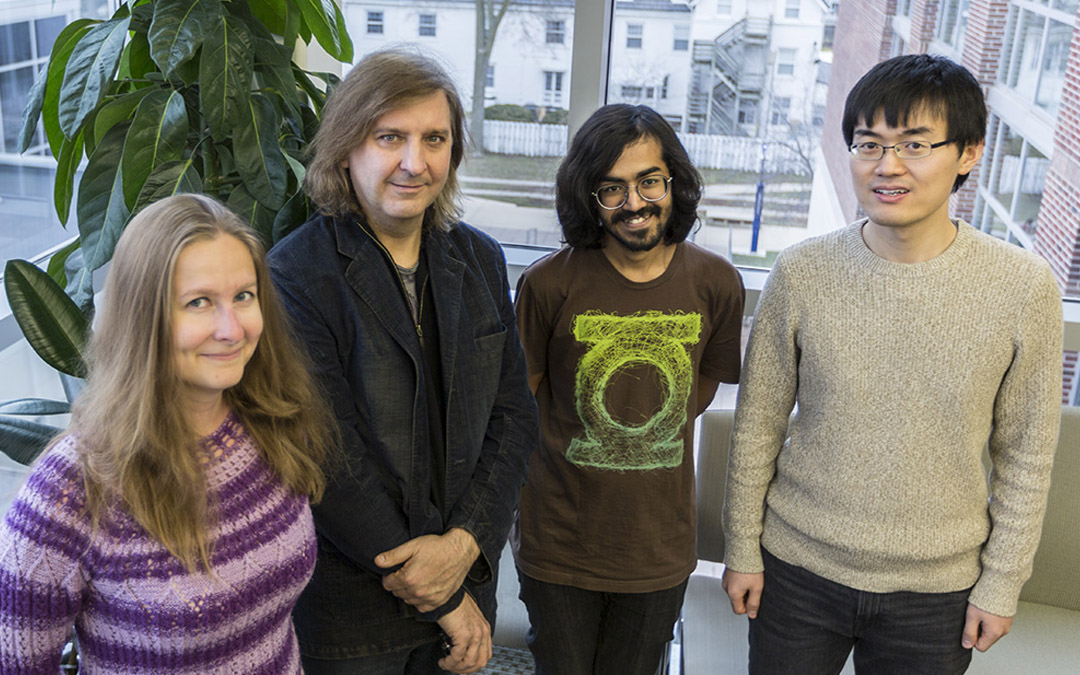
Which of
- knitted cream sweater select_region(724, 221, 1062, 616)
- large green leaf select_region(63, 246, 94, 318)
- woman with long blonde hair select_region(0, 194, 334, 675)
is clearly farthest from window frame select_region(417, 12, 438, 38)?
woman with long blonde hair select_region(0, 194, 334, 675)

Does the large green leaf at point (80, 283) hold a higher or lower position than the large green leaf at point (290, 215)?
lower

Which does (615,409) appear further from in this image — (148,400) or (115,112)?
(115,112)

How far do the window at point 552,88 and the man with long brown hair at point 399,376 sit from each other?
1.38 meters

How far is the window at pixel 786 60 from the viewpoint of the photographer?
2885mm

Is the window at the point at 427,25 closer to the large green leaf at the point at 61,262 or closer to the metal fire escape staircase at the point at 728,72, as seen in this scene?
the metal fire escape staircase at the point at 728,72

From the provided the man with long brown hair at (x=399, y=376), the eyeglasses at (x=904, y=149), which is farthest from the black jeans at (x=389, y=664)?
the eyeglasses at (x=904, y=149)

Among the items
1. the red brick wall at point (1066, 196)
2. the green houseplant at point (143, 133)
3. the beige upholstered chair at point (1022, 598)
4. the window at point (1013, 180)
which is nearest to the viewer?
the green houseplant at point (143, 133)

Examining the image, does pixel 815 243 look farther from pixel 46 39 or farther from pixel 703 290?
pixel 46 39

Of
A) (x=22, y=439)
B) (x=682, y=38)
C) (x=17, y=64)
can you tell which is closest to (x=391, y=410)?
(x=22, y=439)

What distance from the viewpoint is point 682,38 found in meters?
2.91

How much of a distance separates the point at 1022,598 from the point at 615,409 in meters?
1.38

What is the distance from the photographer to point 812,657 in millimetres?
1769

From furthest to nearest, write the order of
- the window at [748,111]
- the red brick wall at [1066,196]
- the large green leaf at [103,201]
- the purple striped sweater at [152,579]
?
the window at [748,111] < the red brick wall at [1066,196] < the large green leaf at [103,201] < the purple striped sweater at [152,579]

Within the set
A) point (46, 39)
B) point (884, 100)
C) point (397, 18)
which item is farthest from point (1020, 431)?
point (46, 39)
